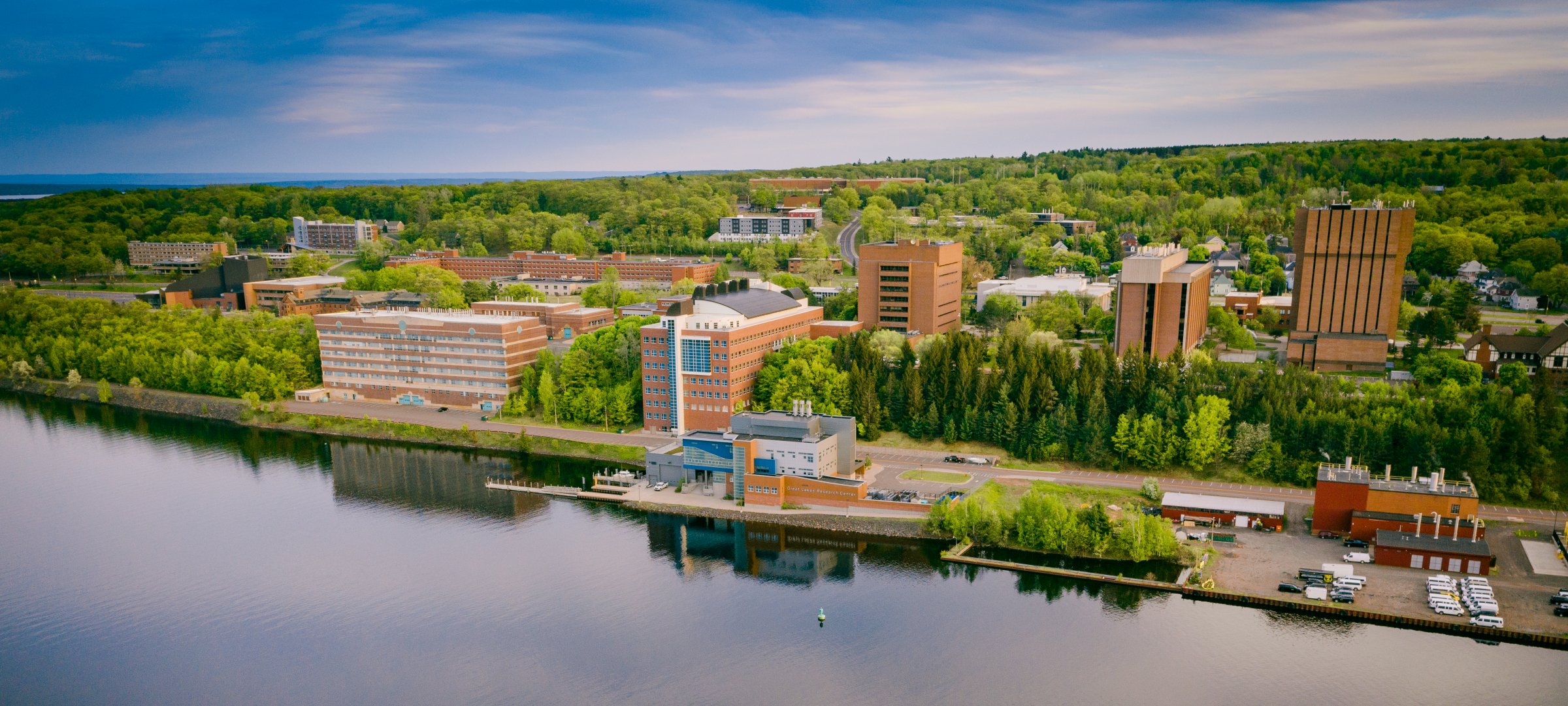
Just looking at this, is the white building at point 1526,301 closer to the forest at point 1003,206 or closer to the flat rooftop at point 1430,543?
the forest at point 1003,206

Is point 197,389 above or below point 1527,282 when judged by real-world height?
below

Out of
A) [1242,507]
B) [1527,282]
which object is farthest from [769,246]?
[1242,507]

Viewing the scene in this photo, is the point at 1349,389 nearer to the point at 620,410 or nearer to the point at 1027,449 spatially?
the point at 1027,449

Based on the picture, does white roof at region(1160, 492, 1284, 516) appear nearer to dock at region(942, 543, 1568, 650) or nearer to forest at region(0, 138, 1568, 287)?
dock at region(942, 543, 1568, 650)

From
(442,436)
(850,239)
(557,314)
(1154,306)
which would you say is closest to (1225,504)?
(1154,306)

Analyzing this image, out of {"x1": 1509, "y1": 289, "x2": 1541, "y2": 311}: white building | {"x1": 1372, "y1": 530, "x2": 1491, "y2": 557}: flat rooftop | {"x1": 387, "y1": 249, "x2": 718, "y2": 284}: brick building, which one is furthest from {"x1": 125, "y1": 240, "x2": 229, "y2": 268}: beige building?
{"x1": 1509, "y1": 289, "x2": 1541, "y2": 311}: white building
